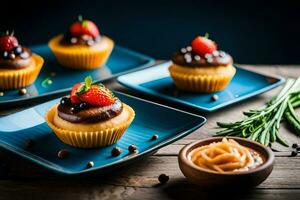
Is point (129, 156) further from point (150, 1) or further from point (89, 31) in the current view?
point (150, 1)

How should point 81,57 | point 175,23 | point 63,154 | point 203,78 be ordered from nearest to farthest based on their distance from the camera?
point 63,154, point 203,78, point 81,57, point 175,23

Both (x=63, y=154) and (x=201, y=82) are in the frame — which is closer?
(x=63, y=154)

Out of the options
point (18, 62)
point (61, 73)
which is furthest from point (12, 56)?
point (61, 73)

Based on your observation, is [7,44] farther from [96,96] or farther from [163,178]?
[163,178]

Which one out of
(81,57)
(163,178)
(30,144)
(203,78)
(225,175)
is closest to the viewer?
(225,175)

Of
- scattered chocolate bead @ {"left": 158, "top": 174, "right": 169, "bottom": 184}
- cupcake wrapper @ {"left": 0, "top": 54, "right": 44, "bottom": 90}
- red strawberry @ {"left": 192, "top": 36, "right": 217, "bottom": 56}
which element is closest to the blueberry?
cupcake wrapper @ {"left": 0, "top": 54, "right": 44, "bottom": 90}

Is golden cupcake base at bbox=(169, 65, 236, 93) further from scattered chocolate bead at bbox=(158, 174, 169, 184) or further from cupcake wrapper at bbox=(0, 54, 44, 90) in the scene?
scattered chocolate bead at bbox=(158, 174, 169, 184)

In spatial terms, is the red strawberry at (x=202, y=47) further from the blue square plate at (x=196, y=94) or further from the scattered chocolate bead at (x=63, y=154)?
the scattered chocolate bead at (x=63, y=154)

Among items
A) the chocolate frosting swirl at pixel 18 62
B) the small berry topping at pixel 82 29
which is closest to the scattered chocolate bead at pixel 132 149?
the chocolate frosting swirl at pixel 18 62
